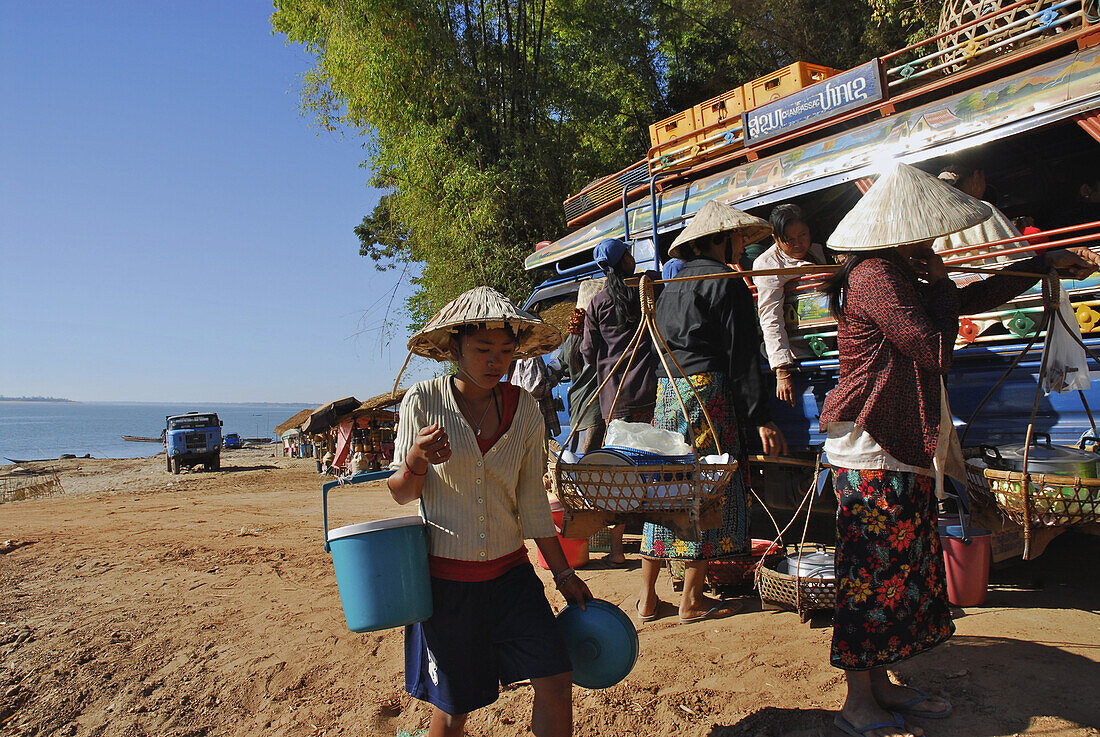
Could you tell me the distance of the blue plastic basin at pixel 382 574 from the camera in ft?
6.92

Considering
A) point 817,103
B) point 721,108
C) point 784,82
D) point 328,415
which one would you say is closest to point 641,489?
point 817,103

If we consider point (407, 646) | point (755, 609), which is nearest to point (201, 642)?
point (407, 646)

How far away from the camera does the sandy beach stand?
2.79 meters

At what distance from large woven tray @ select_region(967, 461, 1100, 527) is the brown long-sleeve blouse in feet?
1.51

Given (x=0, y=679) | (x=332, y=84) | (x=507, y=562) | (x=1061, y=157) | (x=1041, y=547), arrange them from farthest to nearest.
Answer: (x=332, y=84)
(x=1061, y=157)
(x=0, y=679)
(x=1041, y=547)
(x=507, y=562)

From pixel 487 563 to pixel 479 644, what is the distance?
0.78 feet

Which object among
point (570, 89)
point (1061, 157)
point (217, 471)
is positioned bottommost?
point (217, 471)

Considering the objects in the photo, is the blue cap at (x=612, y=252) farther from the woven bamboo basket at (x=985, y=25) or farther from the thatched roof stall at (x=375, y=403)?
the thatched roof stall at (x=375, y=403)

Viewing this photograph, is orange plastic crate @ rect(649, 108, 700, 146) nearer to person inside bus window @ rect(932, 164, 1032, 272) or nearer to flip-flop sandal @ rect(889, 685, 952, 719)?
person inside bus window @ rect(932, 164, 1032, 272)

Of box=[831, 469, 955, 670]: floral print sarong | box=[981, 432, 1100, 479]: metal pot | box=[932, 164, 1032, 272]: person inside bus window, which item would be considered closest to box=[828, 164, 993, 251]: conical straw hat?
box=[932, 164, 1032, 272]: person inside bus window

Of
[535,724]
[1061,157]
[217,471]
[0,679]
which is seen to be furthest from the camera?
[217,471]

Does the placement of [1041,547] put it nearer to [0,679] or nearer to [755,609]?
[755,609]

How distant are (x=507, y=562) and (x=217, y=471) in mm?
24160

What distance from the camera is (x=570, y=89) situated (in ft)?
44.4
